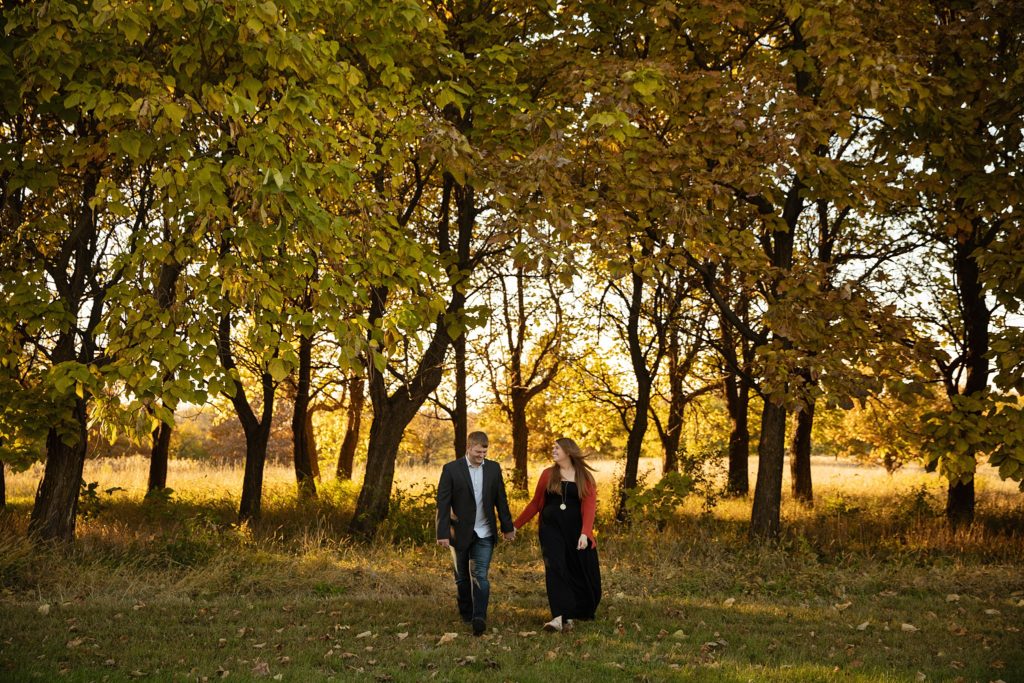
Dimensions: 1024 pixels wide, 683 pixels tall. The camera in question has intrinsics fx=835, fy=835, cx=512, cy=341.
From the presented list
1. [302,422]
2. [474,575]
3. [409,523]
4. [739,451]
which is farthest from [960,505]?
[302,422]

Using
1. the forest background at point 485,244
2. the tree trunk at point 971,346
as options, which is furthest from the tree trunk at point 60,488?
the tree trunk at point 971,346

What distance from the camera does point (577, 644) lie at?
7727 millimetres

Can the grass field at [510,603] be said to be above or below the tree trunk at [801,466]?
below

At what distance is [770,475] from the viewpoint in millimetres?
13141

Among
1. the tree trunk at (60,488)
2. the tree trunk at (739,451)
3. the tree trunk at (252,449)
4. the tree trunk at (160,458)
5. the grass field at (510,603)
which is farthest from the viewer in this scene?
the tree trunk at (739,451)

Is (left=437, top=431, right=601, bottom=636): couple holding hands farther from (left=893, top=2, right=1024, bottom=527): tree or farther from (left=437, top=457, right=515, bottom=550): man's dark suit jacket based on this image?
(left=893, top=2, right=1024, bottom=527): tree

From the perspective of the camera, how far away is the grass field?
7.02 metres

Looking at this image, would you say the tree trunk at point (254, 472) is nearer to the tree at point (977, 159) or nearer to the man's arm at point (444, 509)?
the man's arm at point (444, 509)

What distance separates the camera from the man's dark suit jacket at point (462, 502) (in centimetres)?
821

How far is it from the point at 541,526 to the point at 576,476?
66cm

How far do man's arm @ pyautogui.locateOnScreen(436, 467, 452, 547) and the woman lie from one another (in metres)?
0.86


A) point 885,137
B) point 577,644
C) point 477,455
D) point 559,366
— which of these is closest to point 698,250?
point 885,137

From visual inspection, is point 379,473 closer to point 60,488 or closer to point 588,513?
point 60,488

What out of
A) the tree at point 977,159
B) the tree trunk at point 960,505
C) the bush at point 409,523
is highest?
the tree at point 977,159
